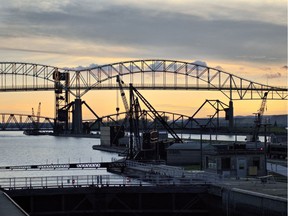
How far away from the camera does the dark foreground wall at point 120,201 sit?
47.7 m

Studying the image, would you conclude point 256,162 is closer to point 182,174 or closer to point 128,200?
point 182,174

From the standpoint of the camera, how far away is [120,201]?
49.5 m

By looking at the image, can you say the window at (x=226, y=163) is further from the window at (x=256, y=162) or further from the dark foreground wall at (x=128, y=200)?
the dark foreground wall at (x=128, y=200)

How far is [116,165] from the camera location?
87750 millimetres

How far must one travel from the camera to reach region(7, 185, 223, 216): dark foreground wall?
1879 inches

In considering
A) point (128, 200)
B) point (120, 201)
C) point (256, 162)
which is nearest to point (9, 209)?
point (120, 201)

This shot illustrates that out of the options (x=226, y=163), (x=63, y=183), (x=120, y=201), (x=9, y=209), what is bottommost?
(x=120, y=201)

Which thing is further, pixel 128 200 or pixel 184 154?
pixel 184 154

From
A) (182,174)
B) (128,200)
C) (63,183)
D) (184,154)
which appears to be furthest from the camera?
(184,154)

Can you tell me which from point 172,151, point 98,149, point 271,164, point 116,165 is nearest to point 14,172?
point 116,165

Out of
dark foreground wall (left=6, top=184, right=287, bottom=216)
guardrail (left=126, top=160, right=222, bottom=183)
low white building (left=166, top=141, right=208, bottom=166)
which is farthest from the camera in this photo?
low white building (left=166, top=141, right=208, bottom=166)

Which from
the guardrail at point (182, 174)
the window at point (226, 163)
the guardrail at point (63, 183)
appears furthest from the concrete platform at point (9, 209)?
the window at point (226, 163)

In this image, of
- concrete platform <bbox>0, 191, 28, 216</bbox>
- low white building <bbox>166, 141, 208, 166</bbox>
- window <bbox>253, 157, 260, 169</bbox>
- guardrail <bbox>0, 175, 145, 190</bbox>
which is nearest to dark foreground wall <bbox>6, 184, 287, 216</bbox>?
guardrail <bbox>0, 175, 145, 190</bbox>

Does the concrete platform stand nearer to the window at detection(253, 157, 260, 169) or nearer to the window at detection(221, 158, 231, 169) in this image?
the window at detection(221, 158, 231, 169)
